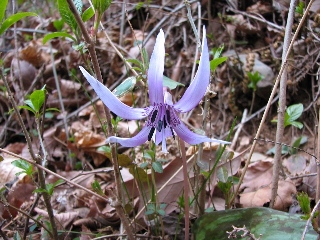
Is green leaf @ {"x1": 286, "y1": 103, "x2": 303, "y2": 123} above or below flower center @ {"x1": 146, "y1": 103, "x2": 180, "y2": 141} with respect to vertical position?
below

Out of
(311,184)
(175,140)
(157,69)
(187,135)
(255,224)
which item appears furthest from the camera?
(175,140)

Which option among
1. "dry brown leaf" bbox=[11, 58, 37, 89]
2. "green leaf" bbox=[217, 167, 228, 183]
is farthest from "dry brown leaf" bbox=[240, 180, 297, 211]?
"dry brown leaf" bbox=[11, 58, 37, 89]

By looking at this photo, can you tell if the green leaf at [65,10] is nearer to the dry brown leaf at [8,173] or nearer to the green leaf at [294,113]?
the green leaf at [294,113]

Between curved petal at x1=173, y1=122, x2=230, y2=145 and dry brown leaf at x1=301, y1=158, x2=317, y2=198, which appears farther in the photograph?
dry brown leaf at x1=301, y1=158, x2=317, y2=198

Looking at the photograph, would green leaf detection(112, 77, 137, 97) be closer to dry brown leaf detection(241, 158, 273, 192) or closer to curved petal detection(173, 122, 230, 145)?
curved petal detection(173, 122, 230, 145)

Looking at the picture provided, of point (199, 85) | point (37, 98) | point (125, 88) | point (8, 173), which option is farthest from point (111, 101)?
point (8, 173)

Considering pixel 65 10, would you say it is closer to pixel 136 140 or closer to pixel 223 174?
pixel 136 140

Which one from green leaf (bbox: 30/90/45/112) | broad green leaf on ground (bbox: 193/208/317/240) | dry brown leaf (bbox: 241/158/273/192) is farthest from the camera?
dry brown leaf (bbox: 241/158/273/192)
